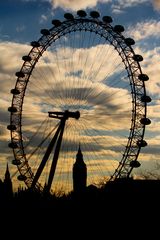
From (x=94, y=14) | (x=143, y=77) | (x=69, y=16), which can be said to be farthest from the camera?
(x=69, y=16)

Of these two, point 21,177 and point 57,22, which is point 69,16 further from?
point 21,177

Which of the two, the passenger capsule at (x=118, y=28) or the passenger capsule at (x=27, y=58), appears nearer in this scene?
the passenger capsule at (x=118, y=28)

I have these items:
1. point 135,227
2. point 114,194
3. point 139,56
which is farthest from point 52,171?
point 139,56

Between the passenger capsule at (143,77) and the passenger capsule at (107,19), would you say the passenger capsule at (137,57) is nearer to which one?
the passenger capsule at (143,77)

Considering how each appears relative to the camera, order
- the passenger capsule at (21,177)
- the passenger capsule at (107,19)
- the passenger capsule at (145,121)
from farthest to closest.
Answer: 1. the passenger capsule at (21,177)
2. the passenger capsule at (107,19)
3. the passenger capsule at (145,121)

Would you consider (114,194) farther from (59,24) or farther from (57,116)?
(59,24)

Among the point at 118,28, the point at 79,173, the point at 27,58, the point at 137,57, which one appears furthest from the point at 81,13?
the point at 79,173

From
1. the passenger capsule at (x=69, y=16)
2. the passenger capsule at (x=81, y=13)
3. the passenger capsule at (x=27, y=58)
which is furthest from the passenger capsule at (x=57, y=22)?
the passenger capsule at (x=27, y=58)

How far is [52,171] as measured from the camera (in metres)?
48.0

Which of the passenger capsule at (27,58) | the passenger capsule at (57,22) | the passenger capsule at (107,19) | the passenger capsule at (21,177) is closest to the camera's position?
the passenger capsule at (107,19)

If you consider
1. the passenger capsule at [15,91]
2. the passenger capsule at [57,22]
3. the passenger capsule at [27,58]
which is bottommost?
the passenger capsule at [15,91]

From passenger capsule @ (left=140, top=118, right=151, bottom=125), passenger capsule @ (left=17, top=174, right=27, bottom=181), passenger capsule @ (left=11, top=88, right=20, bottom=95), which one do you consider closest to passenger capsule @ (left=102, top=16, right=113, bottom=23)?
passenger capsule @ (left=140, top=118, right=151, bottom=125)

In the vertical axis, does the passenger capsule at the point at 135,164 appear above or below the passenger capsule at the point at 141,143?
below

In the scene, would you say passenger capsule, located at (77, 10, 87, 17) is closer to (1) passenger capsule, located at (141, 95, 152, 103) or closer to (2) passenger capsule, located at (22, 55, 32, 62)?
(2) passenger capsule, located at (22, 55, 32, 62)
